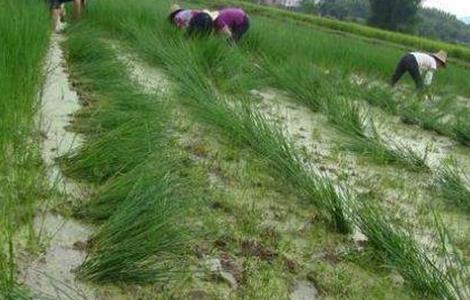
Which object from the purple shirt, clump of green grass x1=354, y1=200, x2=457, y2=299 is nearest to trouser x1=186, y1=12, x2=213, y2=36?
the purple shirt

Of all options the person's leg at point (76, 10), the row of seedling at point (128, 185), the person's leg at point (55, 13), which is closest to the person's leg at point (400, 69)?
the person's leg at point (76, 10)

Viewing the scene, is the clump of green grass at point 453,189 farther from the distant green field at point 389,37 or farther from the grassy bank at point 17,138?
the distant green field at point 389,37

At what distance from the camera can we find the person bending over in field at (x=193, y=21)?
7.40m

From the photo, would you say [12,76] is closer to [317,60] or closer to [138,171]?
[138,171]

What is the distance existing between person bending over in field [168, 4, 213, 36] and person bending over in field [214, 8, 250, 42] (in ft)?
0.82

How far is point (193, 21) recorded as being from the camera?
7492 millimetres

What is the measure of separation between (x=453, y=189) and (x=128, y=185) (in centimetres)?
215

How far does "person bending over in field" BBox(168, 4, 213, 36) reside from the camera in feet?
24.3

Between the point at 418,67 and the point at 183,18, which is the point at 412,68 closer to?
the point at 418,67

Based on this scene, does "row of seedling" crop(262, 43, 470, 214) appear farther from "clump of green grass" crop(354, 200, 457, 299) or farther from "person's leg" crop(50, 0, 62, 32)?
"person's leg" crop(50, 0, 62, 32)

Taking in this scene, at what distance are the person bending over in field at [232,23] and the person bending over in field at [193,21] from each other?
0.25 m

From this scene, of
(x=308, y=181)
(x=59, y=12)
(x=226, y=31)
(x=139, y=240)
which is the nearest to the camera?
(x=139, y=240)

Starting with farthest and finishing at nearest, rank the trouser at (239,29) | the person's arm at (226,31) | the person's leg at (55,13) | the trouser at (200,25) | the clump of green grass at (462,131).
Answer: the trouser at (239,29), the person's arm at (226,31), the trouser at (200,25), the person's leg at (55,13), the clump of green grass at (462,131)

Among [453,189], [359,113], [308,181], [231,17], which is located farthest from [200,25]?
[308,181]
